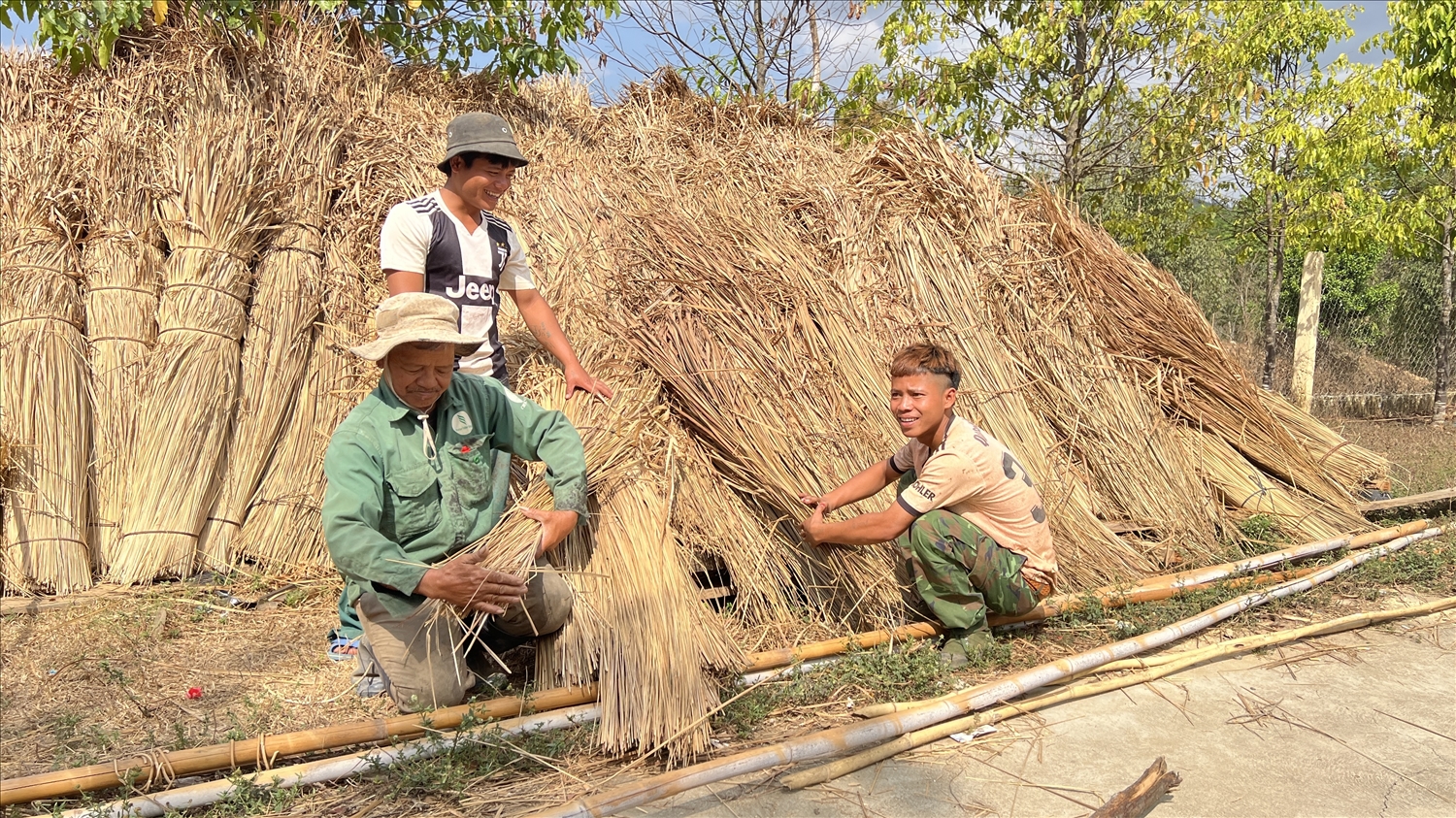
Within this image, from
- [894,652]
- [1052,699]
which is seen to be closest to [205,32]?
[894,652]

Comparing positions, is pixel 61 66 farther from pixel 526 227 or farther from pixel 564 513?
pixel 564 513

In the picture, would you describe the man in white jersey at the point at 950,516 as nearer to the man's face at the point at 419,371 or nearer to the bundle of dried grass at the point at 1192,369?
the man's face at the point at 419,371

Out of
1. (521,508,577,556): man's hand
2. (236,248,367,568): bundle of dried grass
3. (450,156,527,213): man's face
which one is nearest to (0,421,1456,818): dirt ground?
(236,248,367,568): bundle of dried grass

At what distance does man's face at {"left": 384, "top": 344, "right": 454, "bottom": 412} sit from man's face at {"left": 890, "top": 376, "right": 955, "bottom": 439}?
147 cm

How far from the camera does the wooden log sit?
238 cm

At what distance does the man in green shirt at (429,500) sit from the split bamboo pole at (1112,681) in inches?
35.2

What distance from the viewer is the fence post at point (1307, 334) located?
27.6 feet

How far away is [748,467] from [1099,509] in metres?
1.95

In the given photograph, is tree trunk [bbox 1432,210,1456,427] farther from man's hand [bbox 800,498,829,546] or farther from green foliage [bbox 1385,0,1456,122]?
man's hand [bbox 800,498,829,546]

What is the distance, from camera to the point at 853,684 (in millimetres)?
3164

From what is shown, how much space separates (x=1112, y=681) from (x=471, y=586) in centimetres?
213

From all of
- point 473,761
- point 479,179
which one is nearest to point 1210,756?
point 473,761

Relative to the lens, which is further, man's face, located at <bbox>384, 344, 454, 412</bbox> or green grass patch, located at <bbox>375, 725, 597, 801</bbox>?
man's face, located at <bbox>384, 344, 454, 412</bbox>

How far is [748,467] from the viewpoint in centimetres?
352
